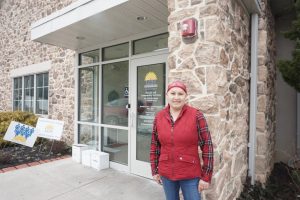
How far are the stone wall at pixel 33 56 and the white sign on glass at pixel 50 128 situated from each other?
36.5 inches

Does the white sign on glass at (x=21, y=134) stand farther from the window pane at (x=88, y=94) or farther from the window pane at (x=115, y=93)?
the window pane at (x=115, y=93)

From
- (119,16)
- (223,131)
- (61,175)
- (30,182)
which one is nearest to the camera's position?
(223,131)

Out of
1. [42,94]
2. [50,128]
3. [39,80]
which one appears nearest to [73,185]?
[50,128]

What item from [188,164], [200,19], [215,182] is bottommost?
[215,182]

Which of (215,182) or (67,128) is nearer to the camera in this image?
(215,182)

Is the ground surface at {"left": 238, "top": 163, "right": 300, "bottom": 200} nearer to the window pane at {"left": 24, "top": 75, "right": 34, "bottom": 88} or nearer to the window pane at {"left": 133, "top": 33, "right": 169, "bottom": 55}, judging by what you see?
the window pane at {"left": 133, "top": 33, "right": 169, "bottom": 55}

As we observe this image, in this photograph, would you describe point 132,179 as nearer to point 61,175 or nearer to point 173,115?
point 61,175

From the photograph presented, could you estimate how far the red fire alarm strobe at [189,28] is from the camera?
8.81ft

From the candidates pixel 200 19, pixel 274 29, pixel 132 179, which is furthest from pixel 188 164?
pixel 274 29

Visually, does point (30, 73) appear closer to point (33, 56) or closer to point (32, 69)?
point (32, 69)

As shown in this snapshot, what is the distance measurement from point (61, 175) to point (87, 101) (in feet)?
6.28

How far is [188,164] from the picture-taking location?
2.25 meters

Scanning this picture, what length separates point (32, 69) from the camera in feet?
28.9

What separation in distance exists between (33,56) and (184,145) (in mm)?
8174
